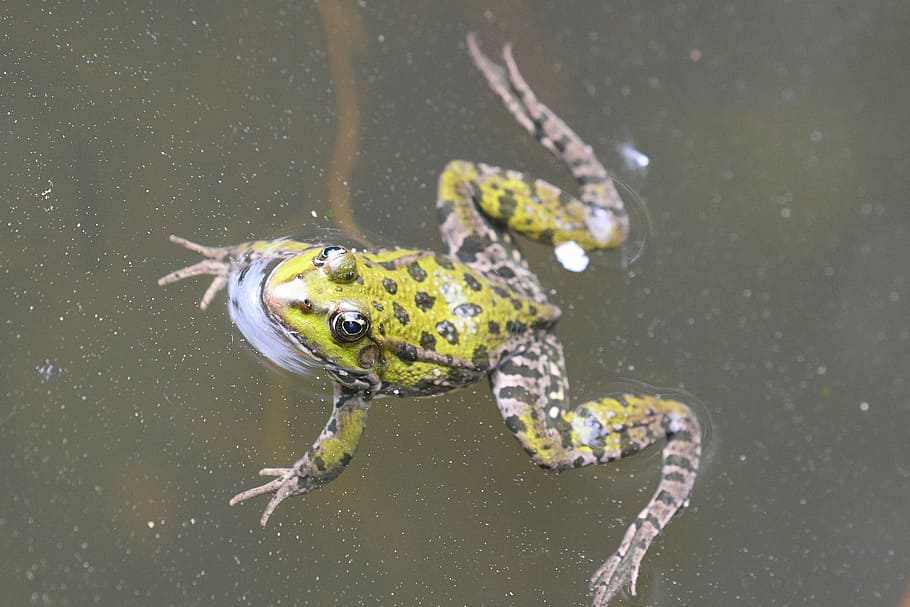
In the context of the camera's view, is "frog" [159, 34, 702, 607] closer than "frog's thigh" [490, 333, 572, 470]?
Yes

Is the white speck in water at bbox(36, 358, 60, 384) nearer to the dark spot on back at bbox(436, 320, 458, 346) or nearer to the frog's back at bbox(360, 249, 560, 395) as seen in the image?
the frog's back at bbox(360, 249, 560, 395)

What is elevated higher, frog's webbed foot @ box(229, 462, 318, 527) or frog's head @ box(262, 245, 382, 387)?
frog's head @ box(262, 245, 382, 387)

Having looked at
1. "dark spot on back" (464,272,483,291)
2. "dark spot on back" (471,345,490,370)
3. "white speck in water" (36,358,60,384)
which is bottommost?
"white speck in water" (36,358,60,384)

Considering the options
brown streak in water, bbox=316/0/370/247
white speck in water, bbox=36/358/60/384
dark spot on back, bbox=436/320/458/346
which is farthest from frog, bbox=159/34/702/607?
white speck in water, bbox=36/358/60/384

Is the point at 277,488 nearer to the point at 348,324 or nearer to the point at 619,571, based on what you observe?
the point at 348,324

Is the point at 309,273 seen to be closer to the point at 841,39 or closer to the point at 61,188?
the point at 61,188

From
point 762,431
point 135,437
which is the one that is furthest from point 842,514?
point 135,437
